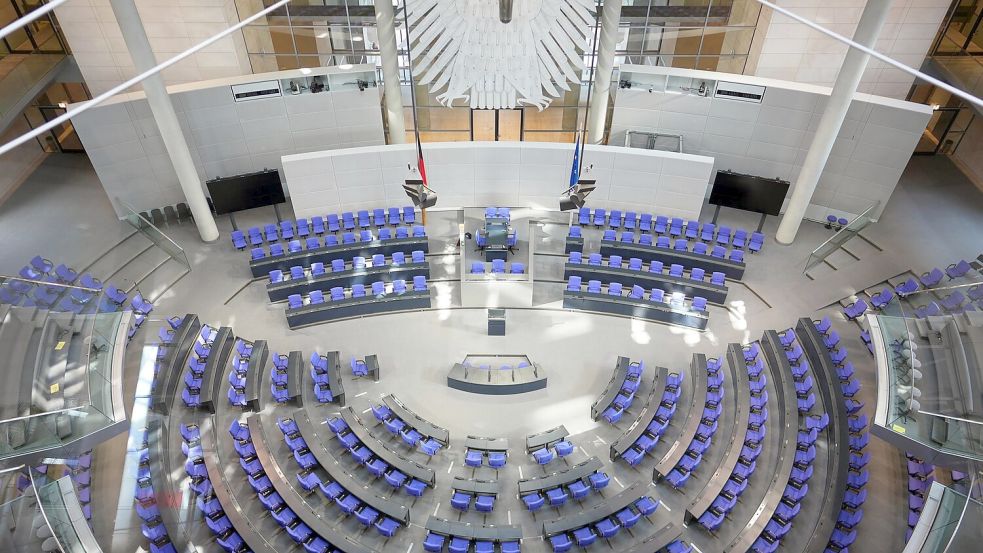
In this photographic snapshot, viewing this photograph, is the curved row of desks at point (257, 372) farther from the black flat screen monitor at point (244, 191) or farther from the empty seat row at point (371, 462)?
the black flat screen monitor at point (244, 191)

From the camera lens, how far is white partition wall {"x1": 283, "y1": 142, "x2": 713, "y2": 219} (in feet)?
56.6

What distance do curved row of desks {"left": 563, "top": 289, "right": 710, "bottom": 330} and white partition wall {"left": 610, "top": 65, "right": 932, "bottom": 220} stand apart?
5824 mm

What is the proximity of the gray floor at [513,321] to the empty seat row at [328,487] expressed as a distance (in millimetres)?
403

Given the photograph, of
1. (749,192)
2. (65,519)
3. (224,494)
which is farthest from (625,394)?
(65,519)

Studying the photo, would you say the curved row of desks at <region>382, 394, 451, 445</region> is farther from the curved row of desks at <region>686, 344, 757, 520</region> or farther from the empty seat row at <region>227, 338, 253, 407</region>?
the curved row of desks at <region>686, 344, 757, 520</region>

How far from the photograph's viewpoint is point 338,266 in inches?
643

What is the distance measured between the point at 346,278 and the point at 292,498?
20.4 ft

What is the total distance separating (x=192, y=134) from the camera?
57.4ft

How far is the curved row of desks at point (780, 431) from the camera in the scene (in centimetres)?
1077

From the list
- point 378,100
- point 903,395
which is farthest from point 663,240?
point 378,100

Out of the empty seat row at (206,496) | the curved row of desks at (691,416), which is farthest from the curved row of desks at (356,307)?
the curved row of desks at (691,416)

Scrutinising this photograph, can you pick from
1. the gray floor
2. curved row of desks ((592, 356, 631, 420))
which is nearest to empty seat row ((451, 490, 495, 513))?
the gray floor

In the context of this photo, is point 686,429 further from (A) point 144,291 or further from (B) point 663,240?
(A) point 144,291

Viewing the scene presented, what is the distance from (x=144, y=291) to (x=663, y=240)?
13723 millimetres
